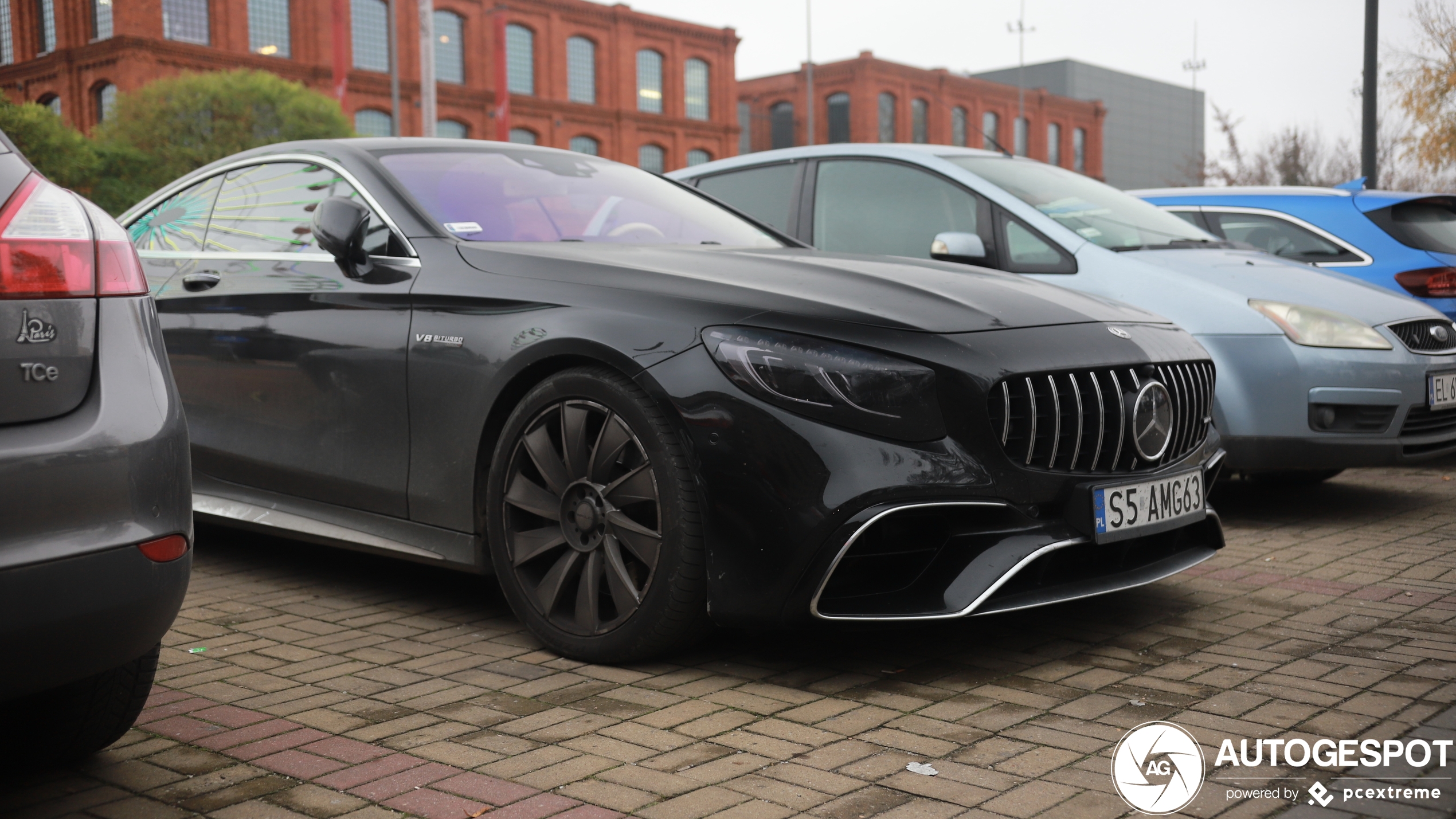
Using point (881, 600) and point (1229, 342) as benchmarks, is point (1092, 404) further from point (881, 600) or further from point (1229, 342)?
point (1229, 342)

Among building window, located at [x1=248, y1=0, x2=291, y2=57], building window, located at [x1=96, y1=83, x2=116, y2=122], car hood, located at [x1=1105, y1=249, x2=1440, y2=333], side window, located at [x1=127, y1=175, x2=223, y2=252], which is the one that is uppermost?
building window, located at [x1=248, y1=0, x2=291, y2=57]

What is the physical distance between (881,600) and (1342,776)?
1.07 m

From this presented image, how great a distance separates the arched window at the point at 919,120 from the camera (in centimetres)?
6631

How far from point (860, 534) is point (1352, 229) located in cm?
537

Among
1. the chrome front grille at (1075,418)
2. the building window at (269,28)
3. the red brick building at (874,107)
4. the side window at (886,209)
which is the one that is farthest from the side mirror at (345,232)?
the red brick building at (874,107)

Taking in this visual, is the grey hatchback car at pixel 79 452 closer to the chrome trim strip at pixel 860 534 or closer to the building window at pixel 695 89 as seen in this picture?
the chrome trim strip at pixel 860 534

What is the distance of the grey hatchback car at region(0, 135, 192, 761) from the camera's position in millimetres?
2053

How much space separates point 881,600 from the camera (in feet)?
10.4

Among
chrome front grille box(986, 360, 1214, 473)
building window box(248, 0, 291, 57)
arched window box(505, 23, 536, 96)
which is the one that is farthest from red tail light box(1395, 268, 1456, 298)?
arched window box(505, 23, 536, 96)

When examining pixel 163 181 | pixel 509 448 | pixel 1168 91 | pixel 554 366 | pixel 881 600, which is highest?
pixel 1168 91

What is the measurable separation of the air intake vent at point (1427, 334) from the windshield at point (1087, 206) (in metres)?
1.06

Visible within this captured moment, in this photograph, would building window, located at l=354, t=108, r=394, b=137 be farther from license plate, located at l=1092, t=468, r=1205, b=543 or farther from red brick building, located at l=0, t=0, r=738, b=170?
license plate, located at l=1092, t=468, r=1205, b=543

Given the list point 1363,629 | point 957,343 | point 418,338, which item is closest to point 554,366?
point 418,338

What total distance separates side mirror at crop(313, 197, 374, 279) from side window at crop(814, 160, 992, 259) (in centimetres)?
287
